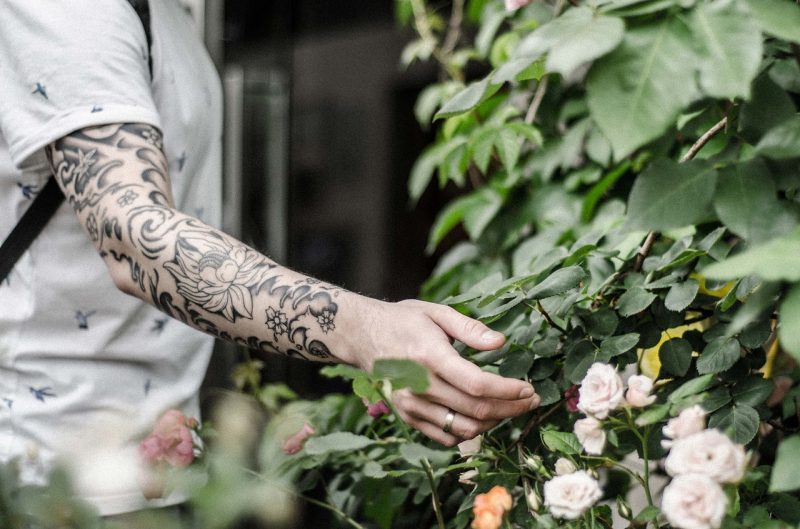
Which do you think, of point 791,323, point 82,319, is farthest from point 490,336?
point 82,319

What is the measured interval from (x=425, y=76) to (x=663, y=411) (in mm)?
2900

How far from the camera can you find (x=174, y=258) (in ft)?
3.35

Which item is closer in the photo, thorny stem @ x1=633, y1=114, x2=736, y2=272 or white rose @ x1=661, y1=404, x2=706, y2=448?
white rose @ x1=661, y1=404, x2=706, y2=448

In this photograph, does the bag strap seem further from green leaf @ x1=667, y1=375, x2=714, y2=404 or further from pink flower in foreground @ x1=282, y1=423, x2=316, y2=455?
green leaf @ x1=667, y1=375, x2=714, y2=404

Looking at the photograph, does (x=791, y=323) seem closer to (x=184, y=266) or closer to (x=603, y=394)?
(x=603, y=394)

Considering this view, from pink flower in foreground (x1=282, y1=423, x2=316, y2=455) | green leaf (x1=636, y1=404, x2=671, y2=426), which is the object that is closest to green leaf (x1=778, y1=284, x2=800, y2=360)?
green leaf (x1=636, y1=404, x2=671, y2=426)

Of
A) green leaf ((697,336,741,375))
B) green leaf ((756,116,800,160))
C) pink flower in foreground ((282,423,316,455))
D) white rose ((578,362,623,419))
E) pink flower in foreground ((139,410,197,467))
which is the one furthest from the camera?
pink flower in foreground ((282,423,316,455))

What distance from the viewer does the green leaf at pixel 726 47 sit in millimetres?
616

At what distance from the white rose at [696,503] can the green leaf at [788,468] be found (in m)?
0.04

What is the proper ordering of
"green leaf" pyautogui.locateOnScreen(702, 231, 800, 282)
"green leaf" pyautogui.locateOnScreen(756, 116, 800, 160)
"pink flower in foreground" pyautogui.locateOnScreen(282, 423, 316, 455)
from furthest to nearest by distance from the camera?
"pink flower in foreground" pyautogui.locateOnScreen(282, 423, 316, 455)
"green leaf" pyautogui.locateOnScreen(756, 116, 800, 160)
"green leaf" pyautogui.locateOnScreen(702, 231, 800, 282)

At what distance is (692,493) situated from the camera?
67 cm

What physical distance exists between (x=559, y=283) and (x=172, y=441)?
50 centimetres

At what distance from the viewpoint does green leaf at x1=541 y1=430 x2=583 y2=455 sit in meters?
0.90

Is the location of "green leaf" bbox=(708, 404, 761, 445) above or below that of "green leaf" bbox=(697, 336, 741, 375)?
below
